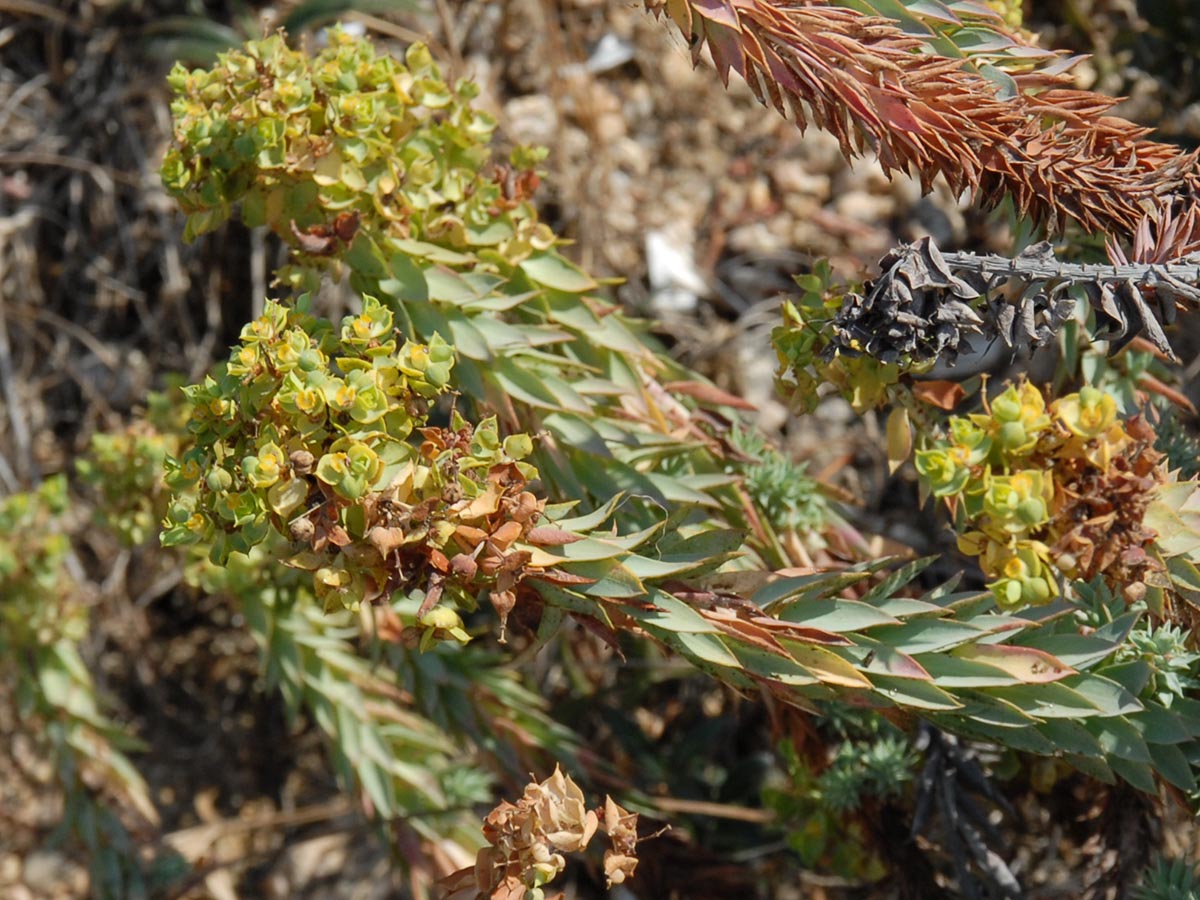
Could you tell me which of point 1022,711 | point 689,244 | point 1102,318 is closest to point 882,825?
point 1022,711

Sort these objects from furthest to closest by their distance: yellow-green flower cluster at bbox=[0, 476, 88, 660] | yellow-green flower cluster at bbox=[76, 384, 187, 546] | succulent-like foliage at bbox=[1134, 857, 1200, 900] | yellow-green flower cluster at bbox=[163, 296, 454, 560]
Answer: yellow-green flower cluster at bbox=[0, 476, 88, 660] < yellow-green flower cluster at bbox=[76, 384, 187, 546] < succulent-like foliage at bbox=[1134, 857, 1200, 900] < yellow-green flower cluster at bbox=[163, 296, 454, 560]

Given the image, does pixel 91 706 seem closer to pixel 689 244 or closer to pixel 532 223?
pixel 532 223

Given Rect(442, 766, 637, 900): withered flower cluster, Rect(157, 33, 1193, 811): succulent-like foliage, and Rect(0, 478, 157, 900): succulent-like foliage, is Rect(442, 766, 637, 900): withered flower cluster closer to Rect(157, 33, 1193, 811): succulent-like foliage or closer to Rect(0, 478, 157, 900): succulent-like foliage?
Rect(157, 33, 1193, 811): succulent-like foliage

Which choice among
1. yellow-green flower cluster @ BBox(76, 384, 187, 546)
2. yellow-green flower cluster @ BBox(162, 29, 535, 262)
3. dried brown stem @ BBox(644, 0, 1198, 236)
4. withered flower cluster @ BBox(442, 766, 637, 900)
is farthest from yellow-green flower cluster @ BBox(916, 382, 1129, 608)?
yellow-green flower cluster @ BBox(76, 384, 187, 546)

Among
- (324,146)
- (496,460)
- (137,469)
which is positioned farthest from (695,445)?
(137,469)

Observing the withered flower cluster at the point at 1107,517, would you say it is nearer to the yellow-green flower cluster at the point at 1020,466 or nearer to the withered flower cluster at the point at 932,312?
the yellow-green flower cluster at the point at 1020,466

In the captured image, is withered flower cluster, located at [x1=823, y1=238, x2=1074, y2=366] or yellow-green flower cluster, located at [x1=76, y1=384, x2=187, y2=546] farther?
yellow-green flower cluster, located at [x1=76, y1=384, x2=187, y2=546]

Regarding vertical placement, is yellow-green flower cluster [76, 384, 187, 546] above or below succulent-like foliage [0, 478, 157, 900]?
above

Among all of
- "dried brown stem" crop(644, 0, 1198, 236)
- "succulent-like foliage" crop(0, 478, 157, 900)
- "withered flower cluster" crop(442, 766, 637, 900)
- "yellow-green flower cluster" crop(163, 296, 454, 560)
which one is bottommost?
"succulent-like foliage" crop(0, 478, 157, 900)

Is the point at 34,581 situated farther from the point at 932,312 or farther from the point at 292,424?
the point at 932,312

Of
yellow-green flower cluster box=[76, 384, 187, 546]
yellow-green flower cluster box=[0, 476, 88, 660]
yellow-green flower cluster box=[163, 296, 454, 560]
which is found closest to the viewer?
yellow-green flower cluster box=[163, 296, 454, 560]
